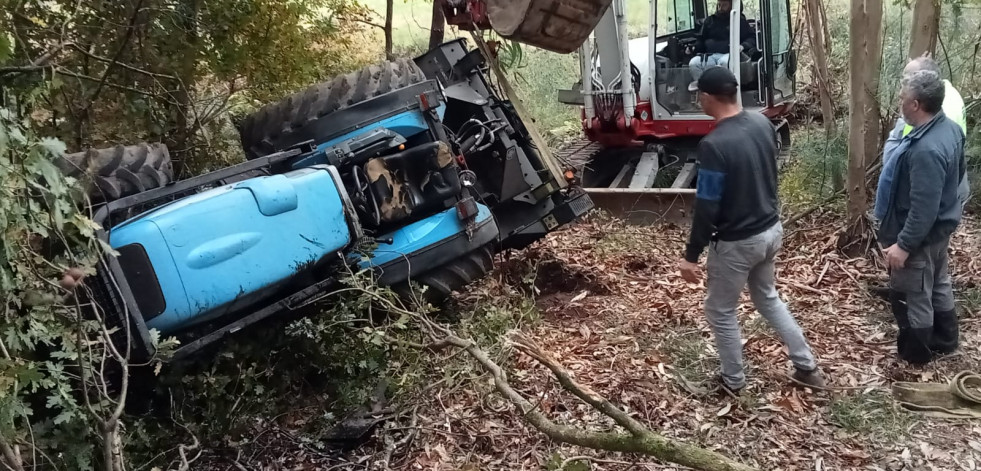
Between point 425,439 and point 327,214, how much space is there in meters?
1.24

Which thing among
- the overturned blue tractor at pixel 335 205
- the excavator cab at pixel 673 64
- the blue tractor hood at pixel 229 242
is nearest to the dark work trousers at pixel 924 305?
the overturned blue tractor at pixel 335 205

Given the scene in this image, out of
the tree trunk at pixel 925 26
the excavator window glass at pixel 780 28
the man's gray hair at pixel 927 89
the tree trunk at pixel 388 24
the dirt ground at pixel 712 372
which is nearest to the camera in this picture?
the dirt ground at pixel 712 372

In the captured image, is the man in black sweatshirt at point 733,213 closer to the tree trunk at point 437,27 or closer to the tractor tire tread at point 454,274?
the tractor tire tread at point 454,274

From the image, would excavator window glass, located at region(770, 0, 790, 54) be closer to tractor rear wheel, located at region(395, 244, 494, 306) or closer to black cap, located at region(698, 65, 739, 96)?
black cap, located at region(698, 65, 739, 96)

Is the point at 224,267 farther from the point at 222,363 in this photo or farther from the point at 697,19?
the point at 697,19

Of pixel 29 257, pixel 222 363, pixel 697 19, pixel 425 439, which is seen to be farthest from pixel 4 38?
pixel 697 19

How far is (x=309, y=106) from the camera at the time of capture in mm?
4047

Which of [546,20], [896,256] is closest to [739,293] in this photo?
[896,256]

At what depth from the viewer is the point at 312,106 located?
405 centimetres

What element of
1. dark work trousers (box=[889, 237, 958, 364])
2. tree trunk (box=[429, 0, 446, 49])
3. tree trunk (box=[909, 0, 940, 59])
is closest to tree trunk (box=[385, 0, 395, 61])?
tree trunk (box=[429, 0, 446, 49])

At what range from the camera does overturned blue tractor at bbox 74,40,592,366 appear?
297 cm

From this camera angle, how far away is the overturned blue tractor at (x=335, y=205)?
2.97 metres

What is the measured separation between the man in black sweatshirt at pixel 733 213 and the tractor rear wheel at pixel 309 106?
185 cm

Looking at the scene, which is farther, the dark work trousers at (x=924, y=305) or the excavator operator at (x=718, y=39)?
the excavator operator at (x=718, y=39)
